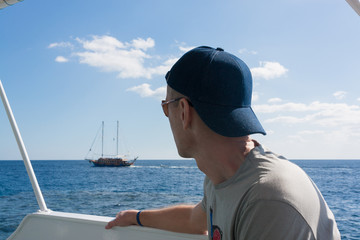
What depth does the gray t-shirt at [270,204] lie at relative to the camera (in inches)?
23.1

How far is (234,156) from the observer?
0.78 meters

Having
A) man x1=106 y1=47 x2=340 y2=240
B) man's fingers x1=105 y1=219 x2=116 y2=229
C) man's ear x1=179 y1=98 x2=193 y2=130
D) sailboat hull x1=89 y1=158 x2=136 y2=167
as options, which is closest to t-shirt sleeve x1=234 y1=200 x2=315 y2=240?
man x1=106 y1=47 x2=340 y2=240

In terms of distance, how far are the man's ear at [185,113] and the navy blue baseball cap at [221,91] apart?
20mm

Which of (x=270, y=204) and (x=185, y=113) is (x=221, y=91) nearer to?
(x=185, y=113)

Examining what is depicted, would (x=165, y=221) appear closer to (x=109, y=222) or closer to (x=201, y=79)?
(x=109, y=222)

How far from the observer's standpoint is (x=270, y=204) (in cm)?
61

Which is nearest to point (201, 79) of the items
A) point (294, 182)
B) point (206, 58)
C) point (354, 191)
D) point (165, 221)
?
point (206, 58)

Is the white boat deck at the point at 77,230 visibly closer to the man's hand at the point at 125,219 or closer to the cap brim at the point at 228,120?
the man's hand at the point at 125,219

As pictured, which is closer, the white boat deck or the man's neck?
the man's neck

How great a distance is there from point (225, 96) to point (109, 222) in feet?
3.74

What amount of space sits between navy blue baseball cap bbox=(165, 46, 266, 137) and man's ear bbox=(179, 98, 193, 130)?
2cm

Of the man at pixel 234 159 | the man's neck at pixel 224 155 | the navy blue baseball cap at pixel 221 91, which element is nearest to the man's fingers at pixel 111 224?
the man at pixel 234 159

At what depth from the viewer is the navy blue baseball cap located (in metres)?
0.74

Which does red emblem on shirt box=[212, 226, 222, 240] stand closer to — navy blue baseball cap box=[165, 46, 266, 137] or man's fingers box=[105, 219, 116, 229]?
navy blue baseball cap box=[165, 46, 266, 137]
